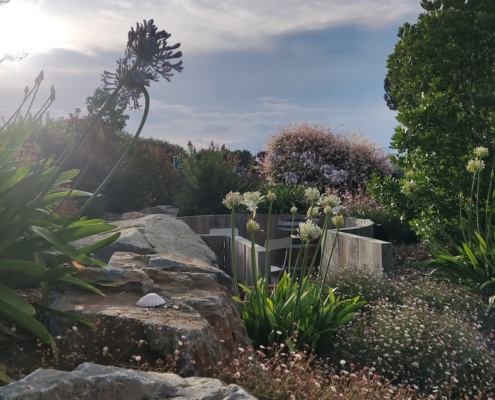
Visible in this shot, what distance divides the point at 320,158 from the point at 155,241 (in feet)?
42.4

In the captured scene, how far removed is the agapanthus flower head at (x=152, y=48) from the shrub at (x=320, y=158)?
1421cm

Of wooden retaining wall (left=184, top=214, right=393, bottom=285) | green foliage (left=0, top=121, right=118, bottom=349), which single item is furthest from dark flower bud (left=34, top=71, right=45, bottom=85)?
wooden retaining wall (left=184, top=214, right=393, bottom=285)

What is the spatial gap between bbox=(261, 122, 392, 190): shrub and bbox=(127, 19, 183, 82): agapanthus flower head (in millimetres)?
14207

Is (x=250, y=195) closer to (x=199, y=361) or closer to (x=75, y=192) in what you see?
(x=75, y=192)

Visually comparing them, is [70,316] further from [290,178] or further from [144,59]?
[290,178]

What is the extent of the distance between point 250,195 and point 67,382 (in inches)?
117

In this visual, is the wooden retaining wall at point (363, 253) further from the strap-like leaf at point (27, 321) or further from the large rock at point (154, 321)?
the strap-like leaf at point (27, 321)

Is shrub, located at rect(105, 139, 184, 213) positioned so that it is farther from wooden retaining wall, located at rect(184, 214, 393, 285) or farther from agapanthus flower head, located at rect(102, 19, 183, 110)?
agapanthus flower head, located at rect(102, 19, 183, 110)

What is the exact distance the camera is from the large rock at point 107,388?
191cm

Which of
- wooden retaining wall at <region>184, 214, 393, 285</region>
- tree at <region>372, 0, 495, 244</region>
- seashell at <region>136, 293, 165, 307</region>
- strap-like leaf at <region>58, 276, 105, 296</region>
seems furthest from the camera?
tree at <region>372, 0, 495, 244</region>

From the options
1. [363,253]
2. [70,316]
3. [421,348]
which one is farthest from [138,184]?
[70,316]

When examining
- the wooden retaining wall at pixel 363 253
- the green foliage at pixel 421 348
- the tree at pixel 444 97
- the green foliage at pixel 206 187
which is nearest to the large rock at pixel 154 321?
the green foliage at pixel 421 348

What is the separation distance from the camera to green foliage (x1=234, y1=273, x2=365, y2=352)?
14.0 feet

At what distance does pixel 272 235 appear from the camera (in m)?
10.5
